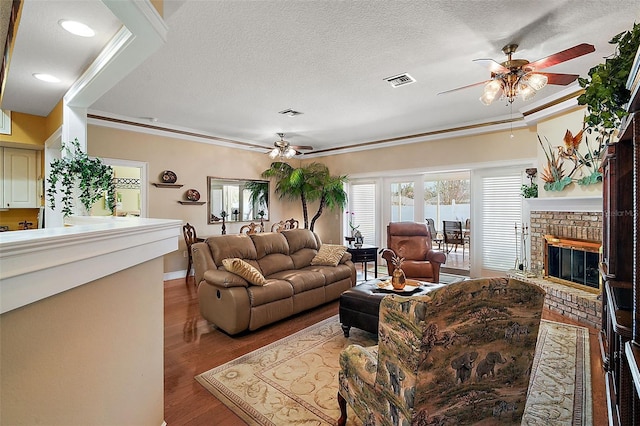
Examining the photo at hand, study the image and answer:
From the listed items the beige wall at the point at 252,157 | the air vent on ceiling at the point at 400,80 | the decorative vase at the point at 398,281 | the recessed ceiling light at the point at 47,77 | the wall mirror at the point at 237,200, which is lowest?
the decorative vase at the point at 398,281

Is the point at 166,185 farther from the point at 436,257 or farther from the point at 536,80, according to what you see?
the point at 536,80

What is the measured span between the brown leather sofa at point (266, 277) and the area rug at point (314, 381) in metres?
0.42

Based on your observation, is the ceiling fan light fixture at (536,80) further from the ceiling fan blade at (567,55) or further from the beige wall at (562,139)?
the beige wall at (562,139)

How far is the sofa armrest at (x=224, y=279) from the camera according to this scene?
125 inches

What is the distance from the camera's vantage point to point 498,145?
16.8ft

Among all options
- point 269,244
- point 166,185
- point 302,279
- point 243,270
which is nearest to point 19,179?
point 166,185

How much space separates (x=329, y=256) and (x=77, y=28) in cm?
360

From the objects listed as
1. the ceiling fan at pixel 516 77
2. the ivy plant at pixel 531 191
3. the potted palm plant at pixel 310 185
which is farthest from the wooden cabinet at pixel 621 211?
the potted palm plant at pixel 310 185

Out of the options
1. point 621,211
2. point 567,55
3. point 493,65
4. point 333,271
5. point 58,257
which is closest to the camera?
point 58,257

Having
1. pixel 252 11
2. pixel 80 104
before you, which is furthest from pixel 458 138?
pixel 80 104

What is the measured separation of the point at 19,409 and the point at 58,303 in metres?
0.28

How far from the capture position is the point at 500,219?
5230 millimetres

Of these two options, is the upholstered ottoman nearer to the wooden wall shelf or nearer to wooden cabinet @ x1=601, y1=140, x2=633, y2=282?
wooden cabinet @ x1=601, y1=140, x2=633, y2=282

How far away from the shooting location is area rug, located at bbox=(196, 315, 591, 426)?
1.99 m
